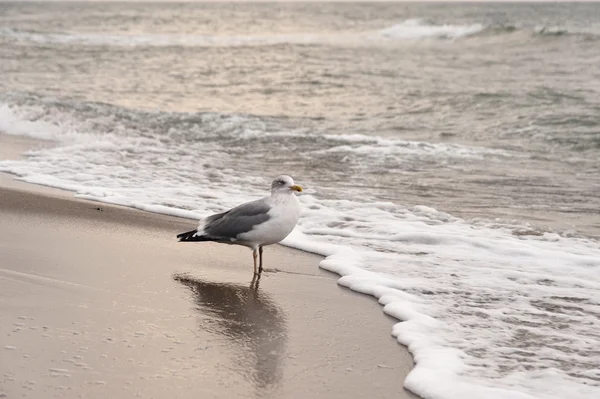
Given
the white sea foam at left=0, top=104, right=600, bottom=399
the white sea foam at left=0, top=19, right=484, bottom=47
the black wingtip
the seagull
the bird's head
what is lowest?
the white sea foam at left=0, top=104, right=600, bottom=399

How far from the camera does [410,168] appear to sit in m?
9.64

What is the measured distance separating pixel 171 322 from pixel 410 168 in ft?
19.4

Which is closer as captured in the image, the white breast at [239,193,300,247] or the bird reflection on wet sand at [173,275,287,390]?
the bird reflection on wet sand at [173,275,287,390]

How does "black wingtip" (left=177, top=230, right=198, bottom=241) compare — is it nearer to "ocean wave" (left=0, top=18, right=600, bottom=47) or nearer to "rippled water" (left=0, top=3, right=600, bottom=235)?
"rippled water" (left=0, top=3, right=600, bottom=235)

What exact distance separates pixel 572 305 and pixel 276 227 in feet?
6.08

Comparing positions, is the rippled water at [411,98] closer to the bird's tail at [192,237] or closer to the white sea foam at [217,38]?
the white sea foam at [217,38]

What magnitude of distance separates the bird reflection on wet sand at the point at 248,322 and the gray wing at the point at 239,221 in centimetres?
38

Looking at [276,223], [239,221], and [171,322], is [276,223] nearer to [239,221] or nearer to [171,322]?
[239,221]

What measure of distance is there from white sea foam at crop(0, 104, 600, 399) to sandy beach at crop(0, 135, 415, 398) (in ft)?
0.69

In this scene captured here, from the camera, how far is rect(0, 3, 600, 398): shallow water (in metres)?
4.29

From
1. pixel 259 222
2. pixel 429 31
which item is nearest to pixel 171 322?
pixel 259 222

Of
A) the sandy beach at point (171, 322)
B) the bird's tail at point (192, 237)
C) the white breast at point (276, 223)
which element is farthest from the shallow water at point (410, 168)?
the bird's tail at point (192, 237)

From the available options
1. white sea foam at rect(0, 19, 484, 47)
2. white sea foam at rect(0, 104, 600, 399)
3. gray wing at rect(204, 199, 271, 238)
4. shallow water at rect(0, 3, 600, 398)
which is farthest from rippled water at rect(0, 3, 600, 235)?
gray wing at rect(204, 199, 271, 238)

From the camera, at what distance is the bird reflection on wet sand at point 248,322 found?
365 cm
